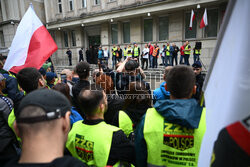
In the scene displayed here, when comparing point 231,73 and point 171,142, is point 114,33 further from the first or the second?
point 231,73

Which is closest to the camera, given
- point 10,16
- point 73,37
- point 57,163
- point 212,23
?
point 57,163

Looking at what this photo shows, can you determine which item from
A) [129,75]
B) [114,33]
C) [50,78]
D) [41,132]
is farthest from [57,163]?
[114,33]

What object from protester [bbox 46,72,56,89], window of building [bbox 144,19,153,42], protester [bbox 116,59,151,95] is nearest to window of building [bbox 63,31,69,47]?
window of building [bbox 144,19,153,42]

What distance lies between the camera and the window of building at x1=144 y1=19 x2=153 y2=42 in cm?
1479

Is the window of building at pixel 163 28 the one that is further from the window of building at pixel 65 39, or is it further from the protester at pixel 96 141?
the protester at pixel 96 141

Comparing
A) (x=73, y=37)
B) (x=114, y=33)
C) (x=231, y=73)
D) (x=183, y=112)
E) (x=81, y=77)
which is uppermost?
(x=73, y=37)

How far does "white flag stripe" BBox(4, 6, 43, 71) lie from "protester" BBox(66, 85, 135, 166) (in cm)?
229

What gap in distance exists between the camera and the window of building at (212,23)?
40.5ft

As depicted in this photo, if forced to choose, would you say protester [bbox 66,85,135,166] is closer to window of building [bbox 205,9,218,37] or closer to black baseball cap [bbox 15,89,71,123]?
black baseball cap [bbox 15,89,71,123]

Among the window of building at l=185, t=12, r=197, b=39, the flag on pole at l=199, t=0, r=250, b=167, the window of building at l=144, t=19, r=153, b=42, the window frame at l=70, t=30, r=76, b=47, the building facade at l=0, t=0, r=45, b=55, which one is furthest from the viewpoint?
the window frame at l=70, t=30, r=76, b=47

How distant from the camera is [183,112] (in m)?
1.23

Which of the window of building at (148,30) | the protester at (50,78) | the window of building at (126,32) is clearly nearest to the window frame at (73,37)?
the window of building at (126,32)

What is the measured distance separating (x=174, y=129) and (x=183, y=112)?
0.18 meters

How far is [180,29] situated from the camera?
43.2 ft
